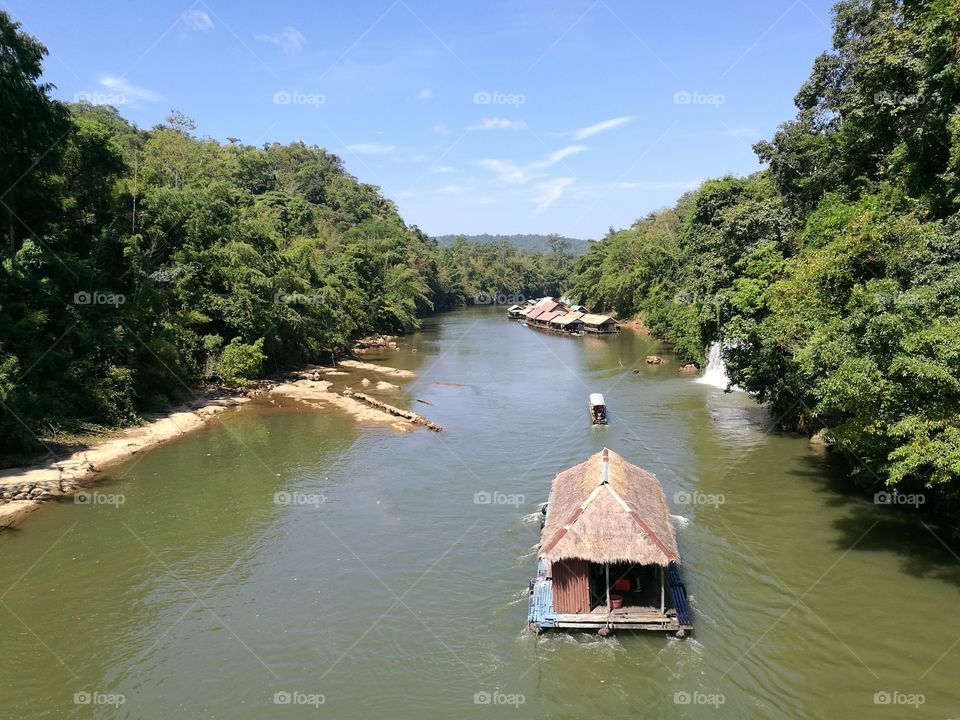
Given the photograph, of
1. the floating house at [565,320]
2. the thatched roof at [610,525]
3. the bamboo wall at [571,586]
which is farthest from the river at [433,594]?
the floating house at [565,320]

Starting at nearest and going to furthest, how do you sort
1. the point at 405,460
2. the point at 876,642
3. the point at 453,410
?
the point at 876,642 < the point at 405,460 < the point at 453,410

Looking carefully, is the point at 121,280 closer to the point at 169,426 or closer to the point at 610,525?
the point at 169,426

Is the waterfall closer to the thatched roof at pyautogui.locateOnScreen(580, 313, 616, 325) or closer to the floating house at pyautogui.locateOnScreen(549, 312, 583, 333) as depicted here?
the thatched roof at pyautogui.locateOnScreen(580, 313, 616, 325)

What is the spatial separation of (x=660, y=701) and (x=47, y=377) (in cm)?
2981

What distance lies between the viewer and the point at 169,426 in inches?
1340

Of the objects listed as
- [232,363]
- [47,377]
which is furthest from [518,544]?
[232,363]

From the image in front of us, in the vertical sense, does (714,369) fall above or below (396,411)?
above

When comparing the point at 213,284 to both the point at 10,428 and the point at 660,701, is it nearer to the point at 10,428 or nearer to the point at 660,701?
the point at 10,428

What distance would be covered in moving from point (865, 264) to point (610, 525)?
12.7 m

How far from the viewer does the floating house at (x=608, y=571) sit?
48.4ft

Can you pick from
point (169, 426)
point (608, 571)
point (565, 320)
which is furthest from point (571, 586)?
point (565, 320)

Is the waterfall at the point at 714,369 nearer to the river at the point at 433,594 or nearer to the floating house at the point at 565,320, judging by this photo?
the river at the point at 433,594

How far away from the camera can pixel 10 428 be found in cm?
2586

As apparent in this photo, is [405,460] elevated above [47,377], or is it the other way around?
[47,377]
